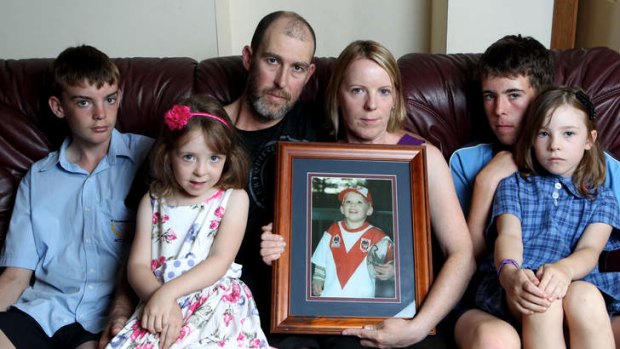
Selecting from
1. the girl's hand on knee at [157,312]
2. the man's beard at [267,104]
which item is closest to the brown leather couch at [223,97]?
the man's beard at [267,104]

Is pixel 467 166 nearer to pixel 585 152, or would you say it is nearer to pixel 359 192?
pixel 585 152

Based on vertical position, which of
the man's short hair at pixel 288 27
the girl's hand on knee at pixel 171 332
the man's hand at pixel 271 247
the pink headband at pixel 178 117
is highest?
the man's short hair at pixel 288 27

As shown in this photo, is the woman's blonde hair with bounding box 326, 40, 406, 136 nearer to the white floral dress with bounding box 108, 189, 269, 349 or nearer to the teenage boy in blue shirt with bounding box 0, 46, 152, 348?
the white floral dress with bounding box 108, 189, 269, 349

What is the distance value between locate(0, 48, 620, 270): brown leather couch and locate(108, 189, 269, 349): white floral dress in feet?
2.10

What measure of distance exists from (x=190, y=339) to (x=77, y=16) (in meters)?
2.21

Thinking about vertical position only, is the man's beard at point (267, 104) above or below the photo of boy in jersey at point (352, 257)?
above

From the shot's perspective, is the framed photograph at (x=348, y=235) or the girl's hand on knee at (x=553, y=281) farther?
the framed photograph at (x=348, y=235)

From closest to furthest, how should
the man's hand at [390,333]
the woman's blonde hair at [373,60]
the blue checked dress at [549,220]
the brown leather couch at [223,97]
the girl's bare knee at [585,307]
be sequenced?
the girl's bare knee at [585,307], the man's hand at [390,333], the blue checked dress at [549,220], the woman's blonde hair at [373,60], the brown leather couch at [223,97]

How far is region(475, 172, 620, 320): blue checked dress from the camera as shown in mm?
1970

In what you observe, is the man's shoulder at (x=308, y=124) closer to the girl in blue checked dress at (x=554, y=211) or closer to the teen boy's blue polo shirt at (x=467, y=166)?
the teen boy's blue polo shirt at (x=467, y=166)

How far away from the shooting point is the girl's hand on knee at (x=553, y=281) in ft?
5.66

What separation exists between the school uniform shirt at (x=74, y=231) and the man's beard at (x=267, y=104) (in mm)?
493

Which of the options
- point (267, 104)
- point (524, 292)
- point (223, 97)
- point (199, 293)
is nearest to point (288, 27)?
point (267, 104)

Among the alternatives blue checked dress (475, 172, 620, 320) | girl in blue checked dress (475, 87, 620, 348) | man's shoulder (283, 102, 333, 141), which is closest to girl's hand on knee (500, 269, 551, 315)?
girl in blue checked dress (475, 87, 620, 348)
